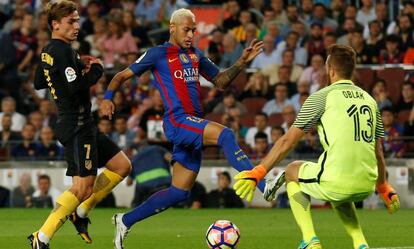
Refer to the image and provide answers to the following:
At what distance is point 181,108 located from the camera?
37.2ft

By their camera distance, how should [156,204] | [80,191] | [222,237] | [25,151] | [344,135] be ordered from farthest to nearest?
[25,151] < [156,204] < [80,191] < [222,237] < [344,135]

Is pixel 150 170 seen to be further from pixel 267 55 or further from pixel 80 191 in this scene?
pixel 80 191

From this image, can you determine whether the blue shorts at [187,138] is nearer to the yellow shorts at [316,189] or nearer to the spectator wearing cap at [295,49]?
the yellow shorts at [316,189]

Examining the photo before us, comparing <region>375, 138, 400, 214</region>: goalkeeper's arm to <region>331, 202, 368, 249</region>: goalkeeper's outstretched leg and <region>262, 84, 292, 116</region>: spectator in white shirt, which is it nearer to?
<region>331, 202, 368, 249</region>: goalkeeper's outstretched leg

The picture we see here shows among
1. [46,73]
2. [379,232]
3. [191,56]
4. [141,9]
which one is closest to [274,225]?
[379,232]

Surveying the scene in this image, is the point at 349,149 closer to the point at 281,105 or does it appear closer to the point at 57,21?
the point at 57,21

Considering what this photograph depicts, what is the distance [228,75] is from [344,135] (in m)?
2.59

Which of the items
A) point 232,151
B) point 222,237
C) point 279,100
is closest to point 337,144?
point 222,237

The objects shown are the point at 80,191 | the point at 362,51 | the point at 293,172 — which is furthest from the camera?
the point at 362,51

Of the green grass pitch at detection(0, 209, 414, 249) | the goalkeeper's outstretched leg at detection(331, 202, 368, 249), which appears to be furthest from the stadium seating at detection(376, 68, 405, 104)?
the goalkeeper's outstretched leg at detection(331, 202, 368, 249)

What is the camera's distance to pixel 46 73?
429 inches

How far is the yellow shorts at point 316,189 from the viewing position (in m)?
9.28

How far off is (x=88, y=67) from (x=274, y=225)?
4.94 m

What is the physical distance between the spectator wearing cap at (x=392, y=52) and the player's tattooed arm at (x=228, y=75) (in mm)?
9545
